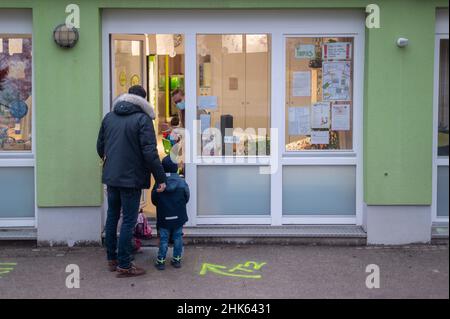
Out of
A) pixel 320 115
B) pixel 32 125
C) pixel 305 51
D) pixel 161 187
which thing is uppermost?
pixel 305 51

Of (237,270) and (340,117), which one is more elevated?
(340,117)

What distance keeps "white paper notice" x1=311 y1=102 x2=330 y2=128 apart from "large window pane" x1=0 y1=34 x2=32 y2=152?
334 cm

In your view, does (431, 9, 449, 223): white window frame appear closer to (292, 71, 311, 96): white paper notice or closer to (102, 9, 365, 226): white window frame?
(102, 9, 365, 226): white window frame

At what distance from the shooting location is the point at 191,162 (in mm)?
8305

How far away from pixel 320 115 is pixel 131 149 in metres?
2.58

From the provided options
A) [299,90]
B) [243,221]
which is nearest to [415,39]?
[299,90]

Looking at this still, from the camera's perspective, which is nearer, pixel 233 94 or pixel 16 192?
pixel 16 192

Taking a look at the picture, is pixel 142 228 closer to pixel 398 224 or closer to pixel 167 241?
pixel 167 241

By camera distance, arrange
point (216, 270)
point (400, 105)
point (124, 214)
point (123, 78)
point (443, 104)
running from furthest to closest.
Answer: point (123, 78), point (443, 104), point (400, 105), point (216, 270), point (124, 214)

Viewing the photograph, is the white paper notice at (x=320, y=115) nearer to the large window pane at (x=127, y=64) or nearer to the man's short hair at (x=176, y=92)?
the man's short hair at (x=176, y=92)

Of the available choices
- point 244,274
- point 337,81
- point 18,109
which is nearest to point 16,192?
point 18,109

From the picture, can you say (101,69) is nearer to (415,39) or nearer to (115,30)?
(115,30)

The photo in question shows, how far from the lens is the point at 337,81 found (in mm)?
8312

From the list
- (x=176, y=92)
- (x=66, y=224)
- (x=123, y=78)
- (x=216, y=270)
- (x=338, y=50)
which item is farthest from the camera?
(x=123, y=78)
